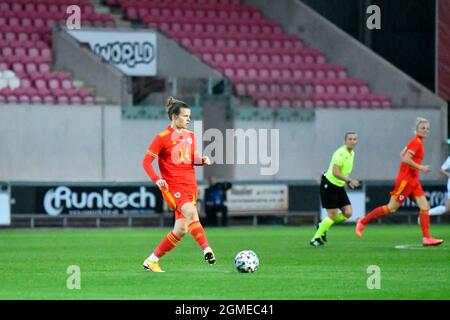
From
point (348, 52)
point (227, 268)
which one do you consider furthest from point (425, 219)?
Result: point (348, 52)

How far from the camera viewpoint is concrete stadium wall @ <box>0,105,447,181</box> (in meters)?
32.6

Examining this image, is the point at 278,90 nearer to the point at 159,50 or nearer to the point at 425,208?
the point at 159,50

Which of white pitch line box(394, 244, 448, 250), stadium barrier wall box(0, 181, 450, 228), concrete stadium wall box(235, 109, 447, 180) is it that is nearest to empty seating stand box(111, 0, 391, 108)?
concrete stadium wall box(235, 109, 447, 180)

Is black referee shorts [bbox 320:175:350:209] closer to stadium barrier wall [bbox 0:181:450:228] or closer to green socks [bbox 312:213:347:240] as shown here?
green socks [bbox 312:213:347:240]

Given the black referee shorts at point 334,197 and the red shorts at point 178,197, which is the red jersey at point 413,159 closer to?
the black referee shorts at point 334,197

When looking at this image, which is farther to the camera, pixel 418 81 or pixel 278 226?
pixel 418 81

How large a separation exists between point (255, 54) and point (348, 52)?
287cm

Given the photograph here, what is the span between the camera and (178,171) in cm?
1579

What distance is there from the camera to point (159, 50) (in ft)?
119

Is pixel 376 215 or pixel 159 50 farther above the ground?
pixel 159 50

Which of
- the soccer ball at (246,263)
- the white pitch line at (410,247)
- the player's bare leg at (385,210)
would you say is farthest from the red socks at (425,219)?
the soccer ball at (246,263)

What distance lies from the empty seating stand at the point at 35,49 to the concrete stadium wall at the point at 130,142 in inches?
25.1
